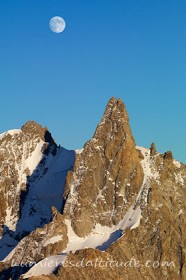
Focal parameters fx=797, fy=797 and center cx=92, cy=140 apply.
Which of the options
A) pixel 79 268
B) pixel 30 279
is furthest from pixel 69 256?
pixel 30 279

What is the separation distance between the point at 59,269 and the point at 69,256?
6.15 m

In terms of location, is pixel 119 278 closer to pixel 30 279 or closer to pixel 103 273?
pixel 103 273

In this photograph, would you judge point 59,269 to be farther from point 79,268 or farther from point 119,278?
point 119,278

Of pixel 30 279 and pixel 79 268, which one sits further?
pixel 79 268

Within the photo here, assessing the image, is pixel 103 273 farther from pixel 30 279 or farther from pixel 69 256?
pixel 30 279

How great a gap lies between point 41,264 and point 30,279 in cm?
1818

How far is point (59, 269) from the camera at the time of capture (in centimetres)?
18850

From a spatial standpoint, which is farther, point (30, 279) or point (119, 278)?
point (119, 278)

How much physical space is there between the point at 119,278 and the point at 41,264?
19.8m

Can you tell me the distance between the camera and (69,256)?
636ft

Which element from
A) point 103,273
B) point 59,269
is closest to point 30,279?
point 59,269

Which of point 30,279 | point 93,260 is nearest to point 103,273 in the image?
point 93,260

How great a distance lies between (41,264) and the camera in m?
198

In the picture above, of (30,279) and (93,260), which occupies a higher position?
(93,260)
